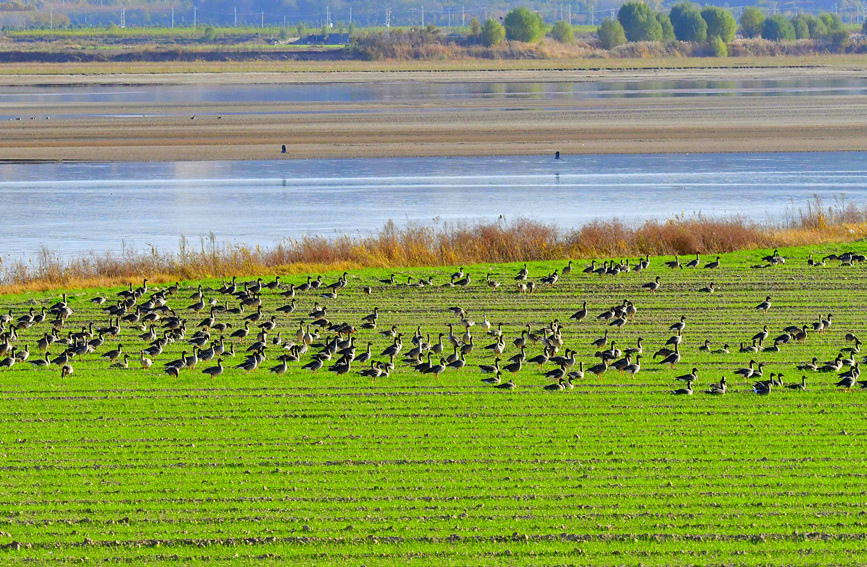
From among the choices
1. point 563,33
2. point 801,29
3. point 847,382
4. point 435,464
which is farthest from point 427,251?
point 801,29

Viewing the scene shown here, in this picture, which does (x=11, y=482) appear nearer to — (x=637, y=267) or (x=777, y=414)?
(x=777, y=414)

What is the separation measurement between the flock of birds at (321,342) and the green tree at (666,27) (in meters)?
166

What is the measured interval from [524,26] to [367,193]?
130 meters

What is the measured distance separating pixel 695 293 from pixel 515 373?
28.0 ft

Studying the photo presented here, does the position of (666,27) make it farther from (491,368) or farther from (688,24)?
(491,368)

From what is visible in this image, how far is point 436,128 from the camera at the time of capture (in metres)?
74.1

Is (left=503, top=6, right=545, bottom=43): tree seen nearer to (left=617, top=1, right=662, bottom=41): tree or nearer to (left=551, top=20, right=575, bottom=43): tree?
(left=551, top=20, right=575, bottom=43): tree

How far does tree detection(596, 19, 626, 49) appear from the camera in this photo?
17988 centimetres

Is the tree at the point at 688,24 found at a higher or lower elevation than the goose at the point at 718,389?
higher

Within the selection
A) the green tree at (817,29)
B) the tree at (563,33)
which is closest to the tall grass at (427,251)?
the tree at (563,33)

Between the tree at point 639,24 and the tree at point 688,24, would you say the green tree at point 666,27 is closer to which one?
the tree at point 688,24

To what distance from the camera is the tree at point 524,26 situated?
176 metres

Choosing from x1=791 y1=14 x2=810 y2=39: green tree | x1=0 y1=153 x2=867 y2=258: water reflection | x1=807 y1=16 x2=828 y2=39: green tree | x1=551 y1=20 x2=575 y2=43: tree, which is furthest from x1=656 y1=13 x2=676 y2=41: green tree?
x1=0 y1=153 x2=867 y2=258: water reflection

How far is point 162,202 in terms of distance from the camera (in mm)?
50125
